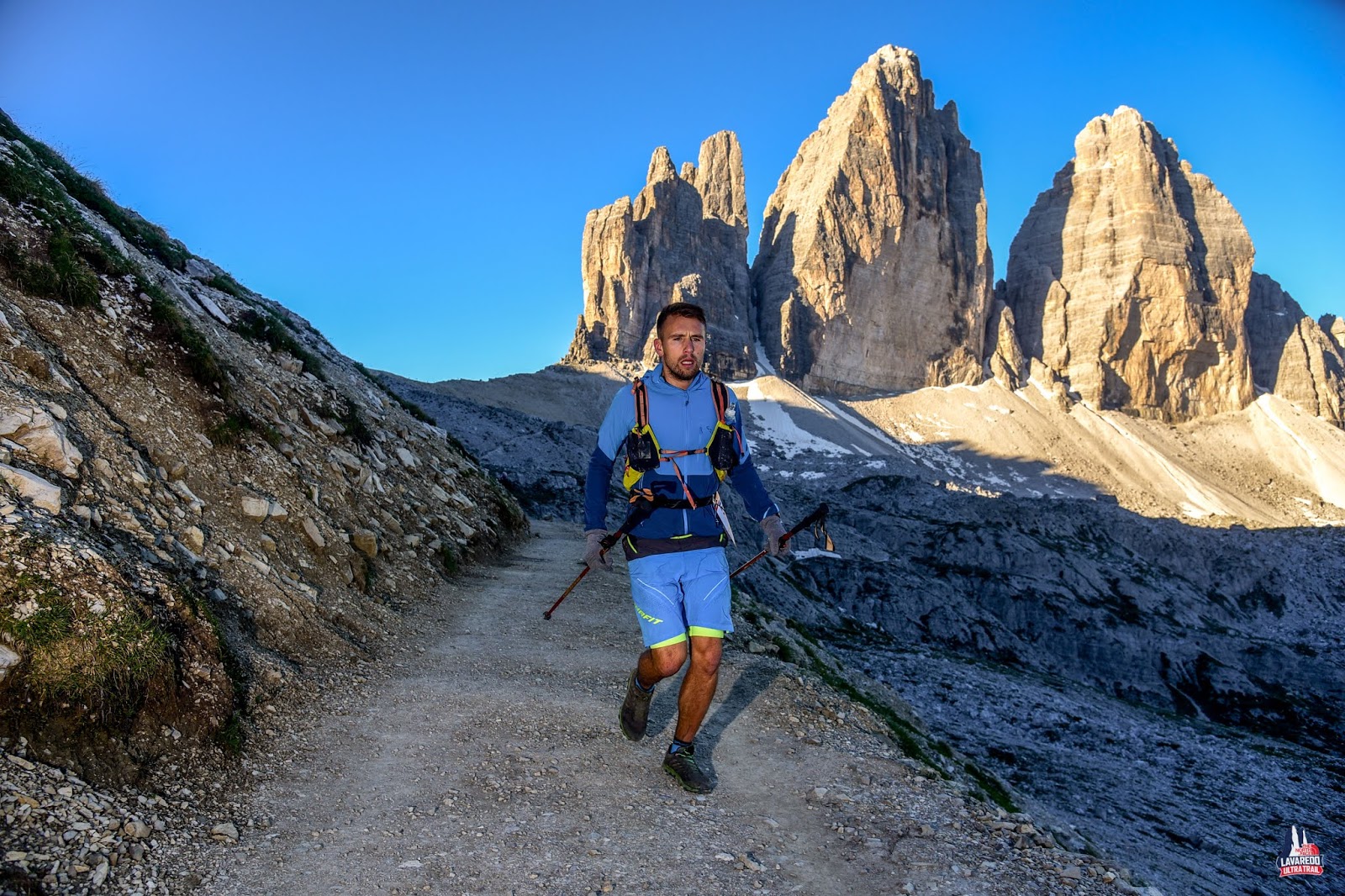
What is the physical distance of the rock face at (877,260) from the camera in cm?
12381

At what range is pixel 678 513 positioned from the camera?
16.8ft

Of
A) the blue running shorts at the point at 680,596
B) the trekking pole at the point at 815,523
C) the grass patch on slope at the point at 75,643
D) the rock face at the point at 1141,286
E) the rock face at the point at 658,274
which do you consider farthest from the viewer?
the rock face at the point at 1141,286

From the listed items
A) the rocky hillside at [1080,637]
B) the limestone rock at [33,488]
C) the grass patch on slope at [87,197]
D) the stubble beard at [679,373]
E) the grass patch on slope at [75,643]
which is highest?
the grass patch on slope at [87,197]

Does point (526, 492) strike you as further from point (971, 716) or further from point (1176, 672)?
point (1176, 672)

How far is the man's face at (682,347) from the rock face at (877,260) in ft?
387

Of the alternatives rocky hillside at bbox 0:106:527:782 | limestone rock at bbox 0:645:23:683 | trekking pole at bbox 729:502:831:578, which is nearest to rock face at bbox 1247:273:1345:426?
trekking pole at bbox 729:502:831:578

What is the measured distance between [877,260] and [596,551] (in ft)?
426

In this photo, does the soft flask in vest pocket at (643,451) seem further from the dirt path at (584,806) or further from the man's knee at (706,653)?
the dirt path at (584,806)

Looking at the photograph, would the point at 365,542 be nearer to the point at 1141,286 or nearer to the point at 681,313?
the point at 681,313

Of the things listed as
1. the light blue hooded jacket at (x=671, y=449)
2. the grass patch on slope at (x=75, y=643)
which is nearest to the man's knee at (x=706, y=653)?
the light blue hooded jacket at (x=671, y=449)

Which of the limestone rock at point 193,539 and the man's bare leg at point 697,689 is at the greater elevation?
the limestone rock at point 193,539

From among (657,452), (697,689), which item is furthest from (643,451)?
(697,689)

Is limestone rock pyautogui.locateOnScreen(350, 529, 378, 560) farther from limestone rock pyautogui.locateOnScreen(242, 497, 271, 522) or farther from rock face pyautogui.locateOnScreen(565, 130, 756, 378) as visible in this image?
rock face pyautogui.locateOnScreen(565, 130, 756, 378)

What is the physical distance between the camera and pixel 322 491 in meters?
10.0
